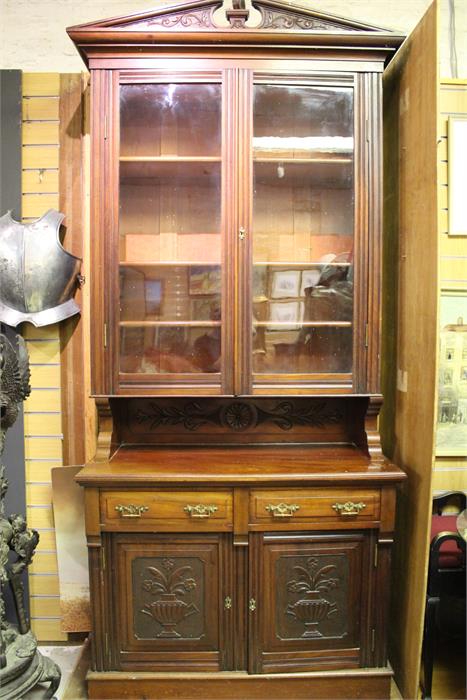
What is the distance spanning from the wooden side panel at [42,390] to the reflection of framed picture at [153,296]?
54cm

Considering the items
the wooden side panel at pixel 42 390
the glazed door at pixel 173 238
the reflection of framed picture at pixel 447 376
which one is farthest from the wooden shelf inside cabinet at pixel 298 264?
the wooden side panel at pixel 42 390

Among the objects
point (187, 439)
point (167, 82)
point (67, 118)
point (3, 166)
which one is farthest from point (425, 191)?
point (3, 166)

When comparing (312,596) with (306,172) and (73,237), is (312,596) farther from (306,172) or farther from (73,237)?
(73,237)

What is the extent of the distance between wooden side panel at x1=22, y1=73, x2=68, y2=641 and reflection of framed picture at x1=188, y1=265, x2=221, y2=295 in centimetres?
71

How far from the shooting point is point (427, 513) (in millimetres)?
1695

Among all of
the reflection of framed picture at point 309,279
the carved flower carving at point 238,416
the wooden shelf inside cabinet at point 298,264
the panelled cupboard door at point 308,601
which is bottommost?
the panelled cupboard door at point 308,601

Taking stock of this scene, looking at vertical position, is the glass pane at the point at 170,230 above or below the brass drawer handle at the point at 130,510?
above

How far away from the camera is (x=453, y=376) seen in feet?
7.07

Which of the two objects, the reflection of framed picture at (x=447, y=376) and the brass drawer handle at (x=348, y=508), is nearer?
the brass drawer handle at (x=348, y=508)

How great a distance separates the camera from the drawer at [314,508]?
5.65 ft

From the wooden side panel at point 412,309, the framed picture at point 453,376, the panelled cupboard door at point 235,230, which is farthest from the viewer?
the framed picture at point 453,376

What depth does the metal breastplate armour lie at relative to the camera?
2.03 meters

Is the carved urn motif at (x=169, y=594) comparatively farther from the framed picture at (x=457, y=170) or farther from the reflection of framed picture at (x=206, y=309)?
the framed picture at (x=457, y=170)

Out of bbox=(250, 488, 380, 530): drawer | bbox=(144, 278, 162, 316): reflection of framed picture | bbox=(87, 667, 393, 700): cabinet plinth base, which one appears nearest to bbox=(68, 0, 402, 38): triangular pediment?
bbox=(144, 278, 162, 316): reflection of framed picture
